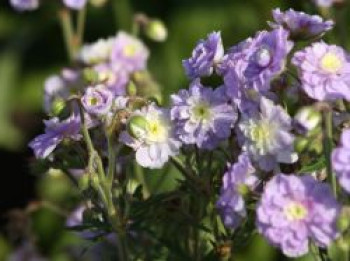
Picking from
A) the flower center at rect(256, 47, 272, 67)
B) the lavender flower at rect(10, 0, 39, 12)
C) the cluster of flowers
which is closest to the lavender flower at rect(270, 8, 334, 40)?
the cluster of flowers

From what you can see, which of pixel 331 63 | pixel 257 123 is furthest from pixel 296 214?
pixel 331 63

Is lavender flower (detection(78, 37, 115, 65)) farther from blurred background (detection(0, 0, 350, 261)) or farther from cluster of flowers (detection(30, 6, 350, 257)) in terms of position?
cluster of flowers (detection(30, 6, 350, 257))

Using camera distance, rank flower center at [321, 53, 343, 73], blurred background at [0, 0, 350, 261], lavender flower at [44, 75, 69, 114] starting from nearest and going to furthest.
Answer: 1. flower center at [321, 53, 343, 73]
2. lavender flower at [44, 75, 69, 114]
3. blurred background at [0, 0, 350, 261]

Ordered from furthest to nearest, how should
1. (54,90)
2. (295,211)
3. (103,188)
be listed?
1. (54,90)
2. (103,188)
3. (295,211)

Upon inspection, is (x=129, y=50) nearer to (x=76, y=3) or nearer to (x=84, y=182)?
(x=76, y=3)

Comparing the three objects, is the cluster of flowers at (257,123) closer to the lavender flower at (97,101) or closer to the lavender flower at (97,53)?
the lavender flower at (97,101)
